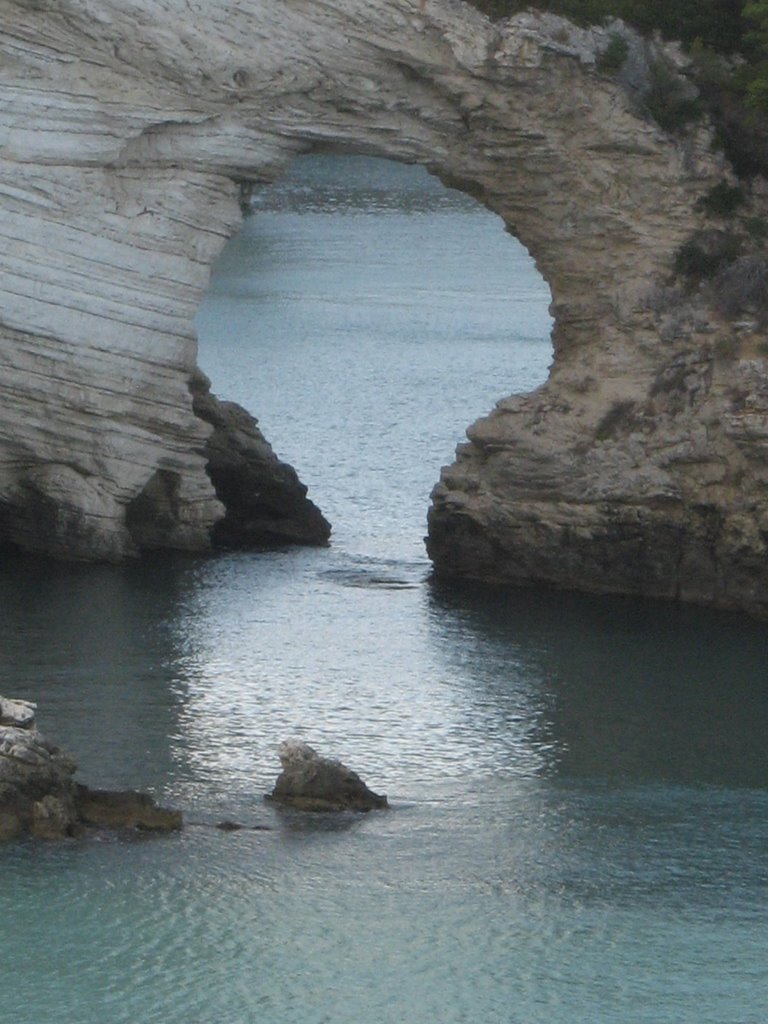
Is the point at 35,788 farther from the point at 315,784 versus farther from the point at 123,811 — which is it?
the point at 315,784

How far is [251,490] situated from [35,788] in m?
14.1

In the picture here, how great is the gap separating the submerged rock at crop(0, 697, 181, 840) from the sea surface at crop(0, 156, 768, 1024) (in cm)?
28

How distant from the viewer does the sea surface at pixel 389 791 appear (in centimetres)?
1861

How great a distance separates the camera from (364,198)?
3516 inches

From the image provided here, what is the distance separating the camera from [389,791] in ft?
75.5

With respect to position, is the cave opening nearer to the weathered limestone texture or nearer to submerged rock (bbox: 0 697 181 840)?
the weathered limestone texture

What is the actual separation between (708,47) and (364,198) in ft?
193

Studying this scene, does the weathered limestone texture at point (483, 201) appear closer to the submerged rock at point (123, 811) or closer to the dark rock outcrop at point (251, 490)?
the dark rock outcrop at point (251, 490)

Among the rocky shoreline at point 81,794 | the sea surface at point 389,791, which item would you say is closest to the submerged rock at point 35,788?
the rocky shoreline at point 81,794

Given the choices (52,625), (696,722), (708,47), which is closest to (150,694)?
(52,625)

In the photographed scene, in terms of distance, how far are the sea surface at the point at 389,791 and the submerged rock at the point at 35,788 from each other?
28 centimetres

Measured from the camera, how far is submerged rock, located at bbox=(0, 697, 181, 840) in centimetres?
2056

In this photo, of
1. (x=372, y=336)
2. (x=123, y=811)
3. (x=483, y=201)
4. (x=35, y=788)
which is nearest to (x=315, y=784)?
(x=123, y=811)

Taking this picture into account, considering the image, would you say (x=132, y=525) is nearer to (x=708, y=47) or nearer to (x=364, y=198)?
(x=708, y=47)
